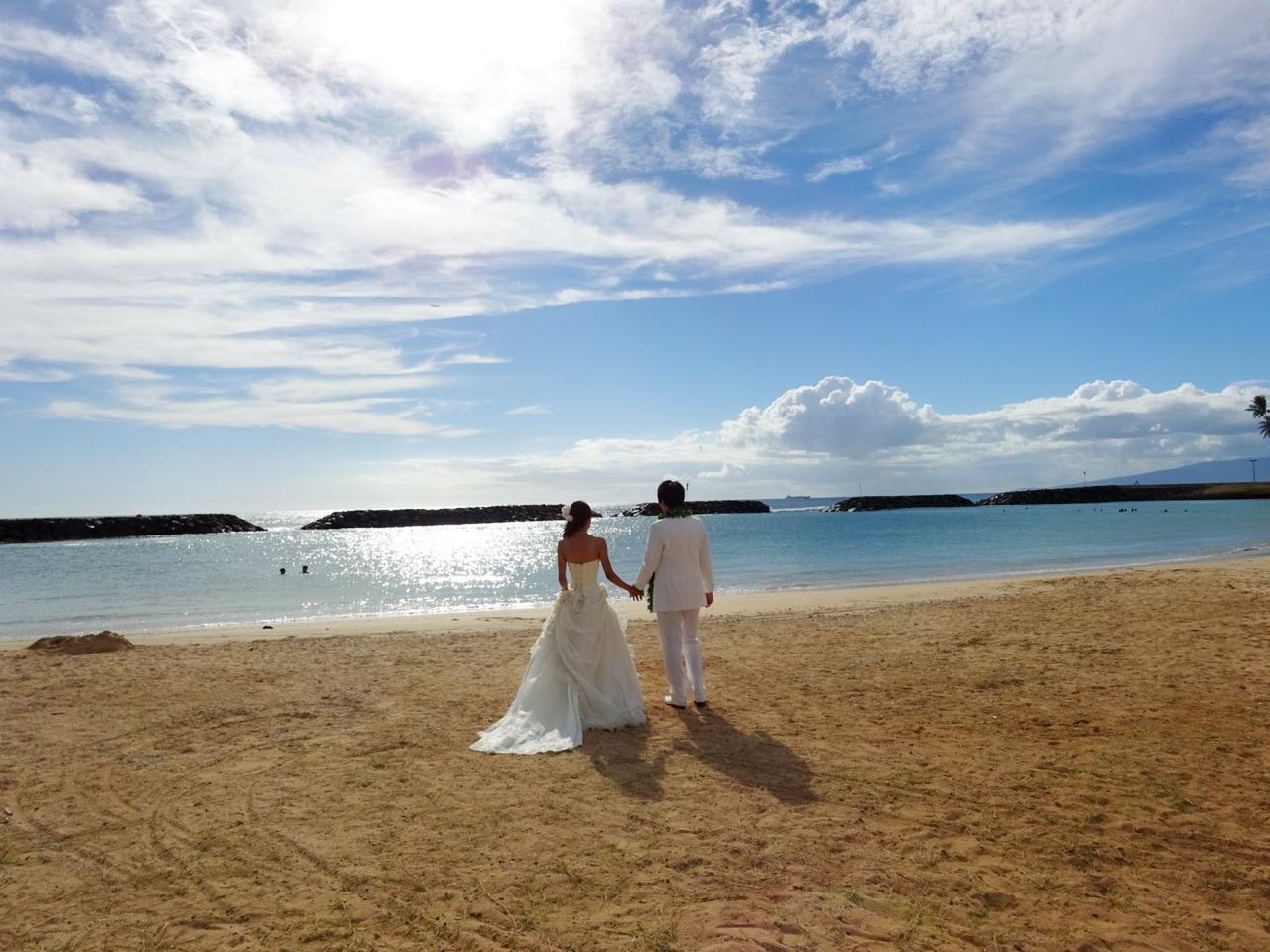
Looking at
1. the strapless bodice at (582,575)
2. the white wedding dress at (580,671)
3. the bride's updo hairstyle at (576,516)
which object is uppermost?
the bride's updo hairstyle at (576,516)

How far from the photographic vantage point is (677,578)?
7.99 metres

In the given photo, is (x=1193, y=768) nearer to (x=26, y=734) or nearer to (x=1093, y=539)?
(x=26, y=734)

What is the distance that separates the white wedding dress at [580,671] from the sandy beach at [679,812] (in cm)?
34

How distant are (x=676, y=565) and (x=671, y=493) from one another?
2.33ft

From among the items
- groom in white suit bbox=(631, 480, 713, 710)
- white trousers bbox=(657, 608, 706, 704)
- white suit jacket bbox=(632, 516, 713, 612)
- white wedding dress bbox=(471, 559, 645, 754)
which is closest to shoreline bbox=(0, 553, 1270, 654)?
white trousers bbox=(657, 608, 706, 704)

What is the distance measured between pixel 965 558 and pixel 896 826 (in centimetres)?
3361

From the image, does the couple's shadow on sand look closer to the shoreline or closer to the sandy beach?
the sandy beach

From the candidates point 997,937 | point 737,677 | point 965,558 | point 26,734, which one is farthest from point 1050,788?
point 965,558

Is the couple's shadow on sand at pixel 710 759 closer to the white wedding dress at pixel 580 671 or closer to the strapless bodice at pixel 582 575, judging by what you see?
the white wedding dress at pixel 580 671

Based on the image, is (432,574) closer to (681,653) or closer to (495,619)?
(495,619)

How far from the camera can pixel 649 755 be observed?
22.2 ft

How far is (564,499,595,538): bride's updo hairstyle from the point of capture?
7.79 m

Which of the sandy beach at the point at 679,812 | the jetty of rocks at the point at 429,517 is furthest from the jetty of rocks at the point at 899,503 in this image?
the sandy beach at the point at 679,812

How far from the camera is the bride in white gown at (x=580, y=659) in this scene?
7.62m
